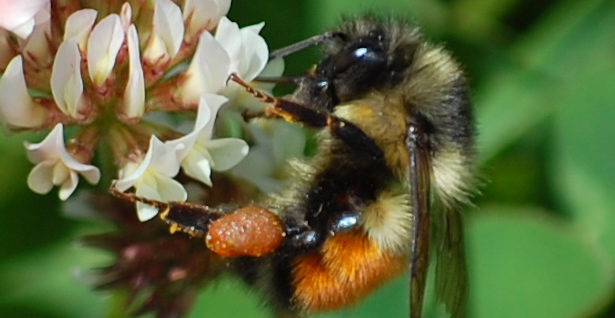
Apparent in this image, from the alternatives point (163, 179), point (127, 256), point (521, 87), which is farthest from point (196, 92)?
point (521, 87)

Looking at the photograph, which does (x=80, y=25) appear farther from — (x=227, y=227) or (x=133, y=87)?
(x=227, y=227)

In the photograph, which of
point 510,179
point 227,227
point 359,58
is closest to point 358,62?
point 359,58

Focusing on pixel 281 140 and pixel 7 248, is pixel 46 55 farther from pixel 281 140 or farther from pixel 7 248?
pixel 7 248

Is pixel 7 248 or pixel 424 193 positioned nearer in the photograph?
pixel 424 193

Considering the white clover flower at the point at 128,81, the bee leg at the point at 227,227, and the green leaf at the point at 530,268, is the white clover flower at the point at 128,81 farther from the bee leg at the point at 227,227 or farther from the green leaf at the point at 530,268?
the green leaf at the point at 530,268

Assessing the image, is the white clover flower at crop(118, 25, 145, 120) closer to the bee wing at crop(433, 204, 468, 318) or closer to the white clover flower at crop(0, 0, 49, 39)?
the white clover flower at crop(0, 0, 49, 39)

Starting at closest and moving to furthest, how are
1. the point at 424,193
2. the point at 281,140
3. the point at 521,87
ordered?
1. the point at 424,193
2. the point at 281,140
3. the point at 521,87

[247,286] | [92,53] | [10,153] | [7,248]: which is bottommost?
[7,248]

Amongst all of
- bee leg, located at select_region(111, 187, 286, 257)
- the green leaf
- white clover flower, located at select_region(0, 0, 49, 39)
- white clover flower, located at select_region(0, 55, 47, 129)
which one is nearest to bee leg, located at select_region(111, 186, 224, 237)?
bee leg, located at select_region(111, 187, 286, 257)
